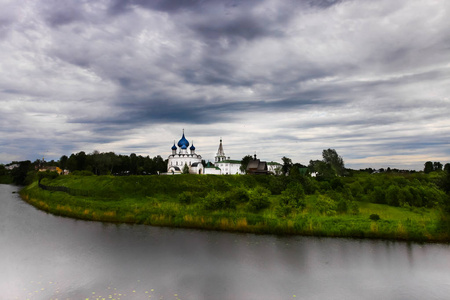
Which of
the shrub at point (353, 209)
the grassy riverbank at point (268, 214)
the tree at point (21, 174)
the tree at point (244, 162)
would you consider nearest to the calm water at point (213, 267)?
the grassy riverbank at point (268, 214)

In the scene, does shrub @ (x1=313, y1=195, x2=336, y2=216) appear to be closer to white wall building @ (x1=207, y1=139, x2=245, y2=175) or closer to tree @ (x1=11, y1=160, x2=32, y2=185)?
white wall building @ (x1=207, y1=139, x2=245, y2=175)

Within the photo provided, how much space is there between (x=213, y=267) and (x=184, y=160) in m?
94.6

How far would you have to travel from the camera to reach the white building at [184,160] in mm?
110688

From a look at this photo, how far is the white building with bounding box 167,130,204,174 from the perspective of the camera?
363 feet

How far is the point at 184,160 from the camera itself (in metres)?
112

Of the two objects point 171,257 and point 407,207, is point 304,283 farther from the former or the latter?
point 407,207

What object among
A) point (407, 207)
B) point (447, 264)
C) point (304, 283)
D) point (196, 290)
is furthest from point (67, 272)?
point (407, 207)

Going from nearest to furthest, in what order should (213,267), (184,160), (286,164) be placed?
1. (213,267)
2. (286,164)
3. (184,160)

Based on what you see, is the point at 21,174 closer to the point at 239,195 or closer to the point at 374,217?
the point at 239,195

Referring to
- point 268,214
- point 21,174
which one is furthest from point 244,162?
point 268,214

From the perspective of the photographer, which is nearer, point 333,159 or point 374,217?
point 374,217

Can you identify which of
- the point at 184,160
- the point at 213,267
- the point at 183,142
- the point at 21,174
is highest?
the point at 183,142

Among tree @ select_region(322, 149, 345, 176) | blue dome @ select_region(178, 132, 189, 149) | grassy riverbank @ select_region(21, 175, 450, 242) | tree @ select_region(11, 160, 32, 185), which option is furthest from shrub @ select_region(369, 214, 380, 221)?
tree @ select_region(11, 160, 32, 185)

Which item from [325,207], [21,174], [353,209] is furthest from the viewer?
[21,174]
